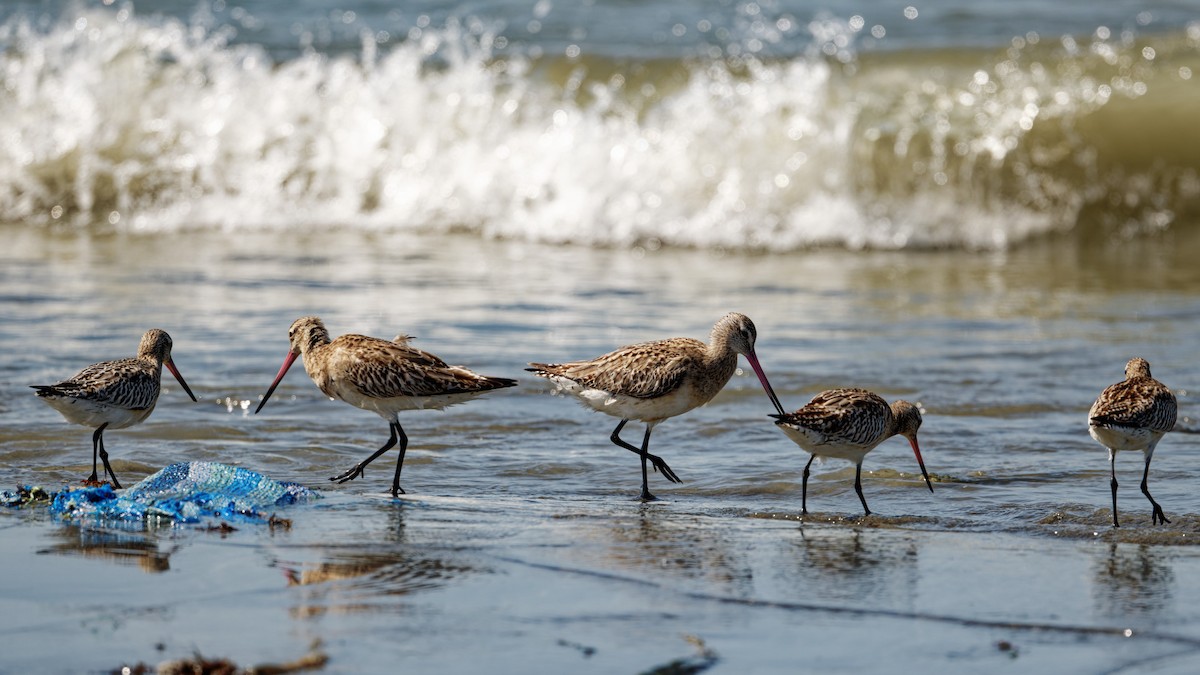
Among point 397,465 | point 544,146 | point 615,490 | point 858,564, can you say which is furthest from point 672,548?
point 544,146

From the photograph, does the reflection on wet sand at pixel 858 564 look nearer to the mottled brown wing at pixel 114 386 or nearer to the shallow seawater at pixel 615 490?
the shallow seawater at pixel 615 490

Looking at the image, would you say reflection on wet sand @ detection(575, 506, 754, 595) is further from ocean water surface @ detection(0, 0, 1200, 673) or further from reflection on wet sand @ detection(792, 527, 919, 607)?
reflection on wet sand @ detection(792, 527, 919, 607)

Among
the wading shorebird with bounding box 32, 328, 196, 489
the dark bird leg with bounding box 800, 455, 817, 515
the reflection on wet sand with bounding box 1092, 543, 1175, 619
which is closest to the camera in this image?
the reflection on wet sand with bounding box 1092, 543, 1175, 619

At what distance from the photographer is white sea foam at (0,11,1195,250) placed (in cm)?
1730

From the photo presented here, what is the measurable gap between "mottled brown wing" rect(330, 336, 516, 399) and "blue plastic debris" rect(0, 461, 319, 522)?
2.37 ft

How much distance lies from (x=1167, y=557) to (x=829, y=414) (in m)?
1.44

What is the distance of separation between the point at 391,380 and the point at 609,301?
557 centimetres

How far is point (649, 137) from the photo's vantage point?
18.2m

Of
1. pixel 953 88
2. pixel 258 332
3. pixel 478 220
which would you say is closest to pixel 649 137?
pixel 478 220

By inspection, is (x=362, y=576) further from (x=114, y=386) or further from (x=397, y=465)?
(x=114, y=386)

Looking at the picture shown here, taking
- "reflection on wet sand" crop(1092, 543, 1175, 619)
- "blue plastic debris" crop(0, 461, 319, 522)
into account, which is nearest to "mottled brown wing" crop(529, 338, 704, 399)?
"blue plastic debris" crop(0, 461, 319, 522)

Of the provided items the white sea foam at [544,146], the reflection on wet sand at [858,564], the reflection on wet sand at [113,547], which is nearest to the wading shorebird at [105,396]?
the reflection on wet sand at [113,547]

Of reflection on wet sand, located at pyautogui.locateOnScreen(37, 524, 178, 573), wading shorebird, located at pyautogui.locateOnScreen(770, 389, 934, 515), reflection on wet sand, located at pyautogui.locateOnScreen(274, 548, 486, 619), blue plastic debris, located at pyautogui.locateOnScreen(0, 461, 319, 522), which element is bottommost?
reflection on wet sand, located at pyautogui.locateOnScreen(274, 548, 486, 619)

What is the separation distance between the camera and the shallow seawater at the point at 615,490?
15.4ft
